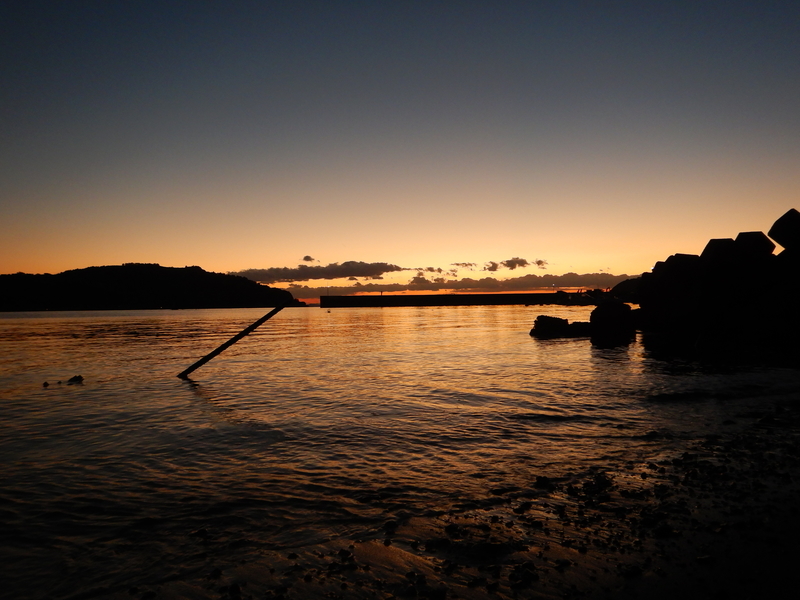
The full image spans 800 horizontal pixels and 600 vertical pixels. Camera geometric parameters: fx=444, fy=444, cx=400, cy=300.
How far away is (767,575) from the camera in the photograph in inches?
191

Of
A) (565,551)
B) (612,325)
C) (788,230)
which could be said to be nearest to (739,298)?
(788,230)

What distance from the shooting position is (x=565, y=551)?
5539mm

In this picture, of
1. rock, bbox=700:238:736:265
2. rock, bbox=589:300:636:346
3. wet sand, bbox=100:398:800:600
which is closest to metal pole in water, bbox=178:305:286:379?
wet sand, bbox=100:398:800:600

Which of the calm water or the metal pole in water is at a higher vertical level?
the metal pole in water

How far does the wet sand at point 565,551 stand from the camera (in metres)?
4.85

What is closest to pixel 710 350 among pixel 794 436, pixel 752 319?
pixel 752 319

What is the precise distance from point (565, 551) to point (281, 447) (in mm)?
7252

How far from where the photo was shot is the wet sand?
4852 millimetres

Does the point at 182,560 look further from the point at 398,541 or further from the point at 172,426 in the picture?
the point at 172,426

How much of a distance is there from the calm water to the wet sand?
49 centimetres

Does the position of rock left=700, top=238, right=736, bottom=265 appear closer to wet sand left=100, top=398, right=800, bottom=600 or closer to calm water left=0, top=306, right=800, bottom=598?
calm water left=0, top=306, right=800, bottom=598

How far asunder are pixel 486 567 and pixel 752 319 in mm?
29430

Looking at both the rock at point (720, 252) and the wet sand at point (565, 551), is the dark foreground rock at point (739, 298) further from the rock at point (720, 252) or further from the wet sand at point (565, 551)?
the wet sand at point (565, 551)

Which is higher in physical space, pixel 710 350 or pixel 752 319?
pixel 752 319
